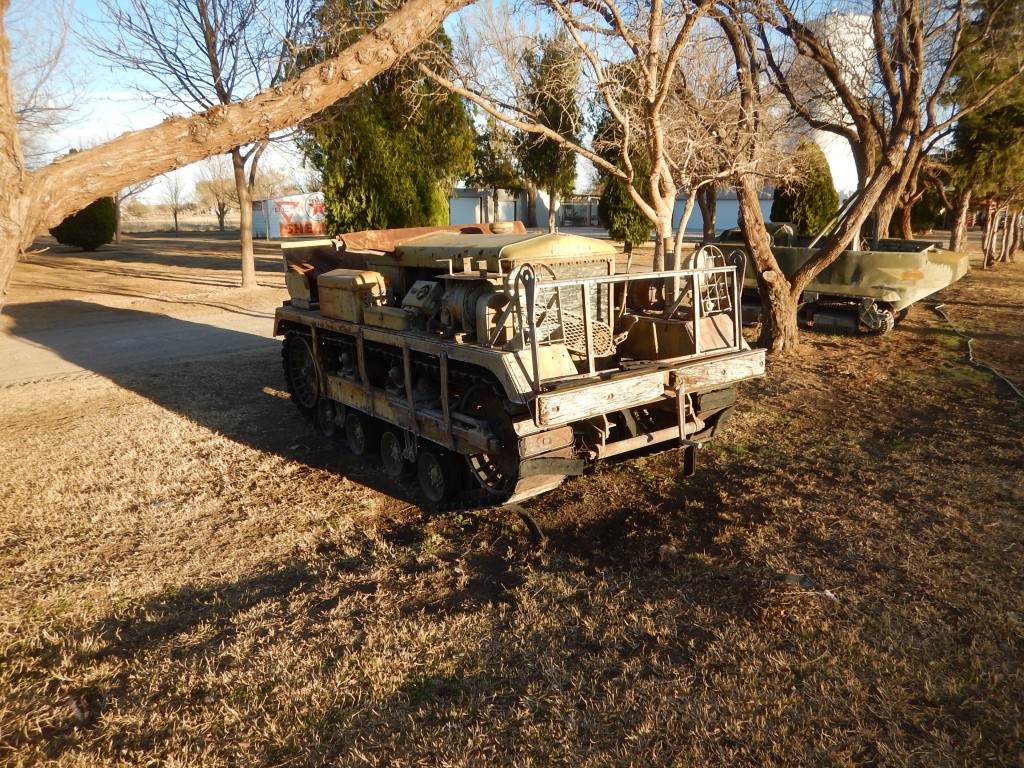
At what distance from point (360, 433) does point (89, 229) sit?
30.3 meters

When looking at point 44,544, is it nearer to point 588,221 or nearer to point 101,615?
point 101,615

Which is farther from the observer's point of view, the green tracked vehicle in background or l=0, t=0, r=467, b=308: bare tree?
the green tracked vehicle in background

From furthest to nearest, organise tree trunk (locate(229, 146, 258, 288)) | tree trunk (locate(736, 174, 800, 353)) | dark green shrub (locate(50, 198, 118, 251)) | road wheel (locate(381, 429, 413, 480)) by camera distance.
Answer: dark green shrub (locate(50, 198, 118, 251)) → tree trunk (locate(229, 146, 258, 288)) → tree trunk (locate(736, 174, 800, 353)) → road wheel (locate(381, 429, 413, 480))

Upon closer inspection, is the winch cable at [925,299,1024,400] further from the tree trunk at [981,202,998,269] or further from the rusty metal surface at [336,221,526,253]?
the tree trunk at [981,202,998,269]

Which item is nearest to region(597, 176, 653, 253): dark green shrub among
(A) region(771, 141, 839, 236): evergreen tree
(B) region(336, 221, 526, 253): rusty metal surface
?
(A) region(771, 141, 839, 236): evergreen tree

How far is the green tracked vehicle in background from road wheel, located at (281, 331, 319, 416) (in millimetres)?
6262

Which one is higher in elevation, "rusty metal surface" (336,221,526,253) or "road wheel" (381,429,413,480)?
"rusty metal surface" (336,221,526,253)

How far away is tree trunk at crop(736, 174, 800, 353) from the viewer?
9867 mm

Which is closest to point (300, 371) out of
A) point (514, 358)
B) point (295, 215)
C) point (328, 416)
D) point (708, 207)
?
point (328, 416)

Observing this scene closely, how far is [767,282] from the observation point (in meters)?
10.0

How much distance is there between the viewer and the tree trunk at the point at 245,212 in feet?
56.6

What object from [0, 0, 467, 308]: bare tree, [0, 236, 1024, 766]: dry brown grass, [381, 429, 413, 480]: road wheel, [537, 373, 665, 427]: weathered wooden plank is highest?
[0, 0, 467, 308]: bare tree

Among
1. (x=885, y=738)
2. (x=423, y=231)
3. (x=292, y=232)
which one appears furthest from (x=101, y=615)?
(x=292, y=232)

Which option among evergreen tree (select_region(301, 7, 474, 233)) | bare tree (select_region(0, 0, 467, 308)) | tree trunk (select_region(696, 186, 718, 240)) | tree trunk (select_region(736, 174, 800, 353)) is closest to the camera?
bare tree (select_region(0, 0, 467, 308))
